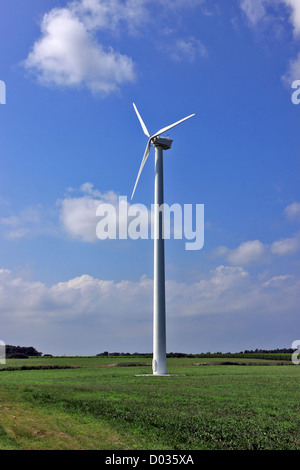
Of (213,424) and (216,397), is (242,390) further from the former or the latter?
(213,424)

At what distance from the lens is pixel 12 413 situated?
23344 mm

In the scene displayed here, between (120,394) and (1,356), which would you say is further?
(1,356)

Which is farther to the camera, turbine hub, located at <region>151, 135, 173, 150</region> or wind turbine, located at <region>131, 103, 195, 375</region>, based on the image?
turbine hub, located at <region>151, 135, 173, 150</region>

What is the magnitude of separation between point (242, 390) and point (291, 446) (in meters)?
14.9

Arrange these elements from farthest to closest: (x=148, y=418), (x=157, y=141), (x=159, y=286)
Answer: (x=157, y=141) < (x=159, y=286) < (x=148, y=418)

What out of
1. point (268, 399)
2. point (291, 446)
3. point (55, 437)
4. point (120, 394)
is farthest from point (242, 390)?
point (55, 437)

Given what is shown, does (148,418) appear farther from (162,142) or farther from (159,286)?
(162,142)

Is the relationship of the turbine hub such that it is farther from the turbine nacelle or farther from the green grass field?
the green grass field

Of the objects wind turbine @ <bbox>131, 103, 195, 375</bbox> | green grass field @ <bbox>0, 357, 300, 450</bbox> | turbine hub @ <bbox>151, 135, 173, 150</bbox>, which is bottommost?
green grass field @ <bbox>0, 357, 300, 450</bbox>

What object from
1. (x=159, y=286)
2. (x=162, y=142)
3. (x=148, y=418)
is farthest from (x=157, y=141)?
(x=148, y=418)

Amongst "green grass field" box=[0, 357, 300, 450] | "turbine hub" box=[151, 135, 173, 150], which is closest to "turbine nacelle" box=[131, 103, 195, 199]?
"turbine hub" box=[151, 135, 173, 150]

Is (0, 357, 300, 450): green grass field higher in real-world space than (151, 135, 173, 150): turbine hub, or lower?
lower

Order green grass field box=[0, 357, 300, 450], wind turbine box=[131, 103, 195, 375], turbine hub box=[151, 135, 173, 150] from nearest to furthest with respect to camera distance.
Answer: green grass field box=[0, 357, 300, 450]
wind turbine box=[131, 103, 195, 375]
turbine hub box=[151, 135, 173, 150]

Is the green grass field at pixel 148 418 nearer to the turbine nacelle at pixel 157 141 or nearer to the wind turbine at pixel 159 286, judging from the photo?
the wind turbine at pixel 159 286
